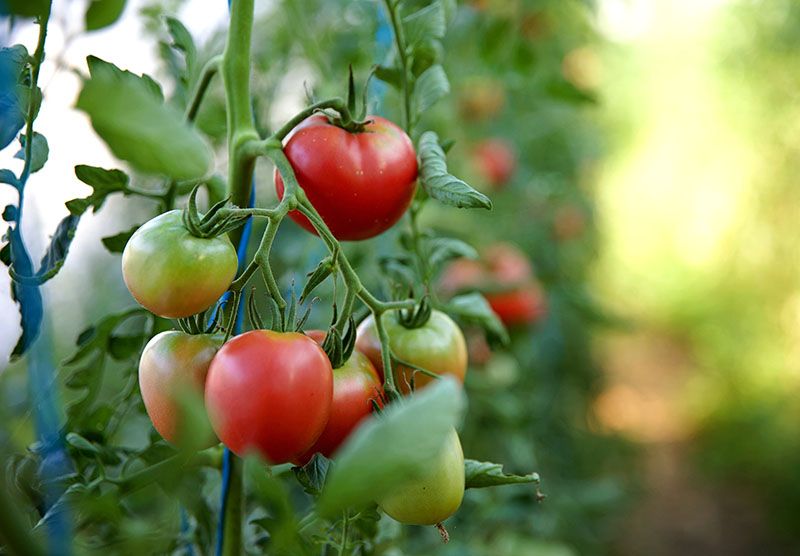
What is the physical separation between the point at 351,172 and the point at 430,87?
0.49 ft

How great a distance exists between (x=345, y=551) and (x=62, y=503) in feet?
0.49

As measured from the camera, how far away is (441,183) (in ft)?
1.45

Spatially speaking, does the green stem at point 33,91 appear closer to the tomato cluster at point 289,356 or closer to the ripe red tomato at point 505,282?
the tomato cluster at point 289,356

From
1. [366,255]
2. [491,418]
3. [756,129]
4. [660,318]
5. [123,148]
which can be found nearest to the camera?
[123,148]

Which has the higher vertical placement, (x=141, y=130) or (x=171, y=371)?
(x=141, y=130)

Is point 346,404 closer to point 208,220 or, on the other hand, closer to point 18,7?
point 208,220

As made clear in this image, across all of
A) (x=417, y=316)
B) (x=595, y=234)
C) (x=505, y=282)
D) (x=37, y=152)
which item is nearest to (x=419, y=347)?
(x=417, y=316)

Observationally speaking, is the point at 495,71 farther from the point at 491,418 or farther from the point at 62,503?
the point at 62,503

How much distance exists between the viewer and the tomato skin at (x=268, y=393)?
0.36 meters

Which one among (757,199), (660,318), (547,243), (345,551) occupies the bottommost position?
(660,318)

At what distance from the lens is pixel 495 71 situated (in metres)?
0.91

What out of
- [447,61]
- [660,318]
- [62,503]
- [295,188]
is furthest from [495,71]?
[660,318]

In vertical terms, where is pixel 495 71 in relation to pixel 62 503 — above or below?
above

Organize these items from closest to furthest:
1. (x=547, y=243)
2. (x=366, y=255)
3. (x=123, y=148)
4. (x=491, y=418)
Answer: (x=123, y=148) < (x=366, y=255) < (x=491, y=418) < (x=547, y=243)
